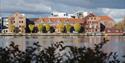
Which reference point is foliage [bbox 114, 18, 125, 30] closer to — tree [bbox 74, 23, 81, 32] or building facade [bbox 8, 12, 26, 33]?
tree [bbox 74, 23, 81, 32]

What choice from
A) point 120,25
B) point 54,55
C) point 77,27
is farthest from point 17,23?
point 54,55

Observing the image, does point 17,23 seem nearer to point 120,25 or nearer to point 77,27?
point 77,27

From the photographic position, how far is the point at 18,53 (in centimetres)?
554

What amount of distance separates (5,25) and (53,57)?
5069 inches

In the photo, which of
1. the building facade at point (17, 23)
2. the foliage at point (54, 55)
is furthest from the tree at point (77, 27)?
the foliage at point (54, 55)

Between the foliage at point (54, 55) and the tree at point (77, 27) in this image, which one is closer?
the foliage at point (54, 55)

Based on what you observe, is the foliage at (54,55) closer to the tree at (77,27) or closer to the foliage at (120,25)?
the tree at (77,27)

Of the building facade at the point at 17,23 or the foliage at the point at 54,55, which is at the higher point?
the foliage at the point at 54,55

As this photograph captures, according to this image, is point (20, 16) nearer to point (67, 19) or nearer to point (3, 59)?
point (67, 19)

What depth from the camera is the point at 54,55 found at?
5438 mm

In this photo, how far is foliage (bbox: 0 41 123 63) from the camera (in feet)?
17.3

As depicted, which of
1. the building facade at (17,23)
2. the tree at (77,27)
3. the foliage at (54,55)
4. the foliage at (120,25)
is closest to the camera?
the foliage at (54,55)

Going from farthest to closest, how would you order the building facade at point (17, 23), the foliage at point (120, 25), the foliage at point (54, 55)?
the foliage at point (120, 25), the building facade at point (17, 23), the foliage at point (54, 55)

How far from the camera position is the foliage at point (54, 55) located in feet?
17.3
